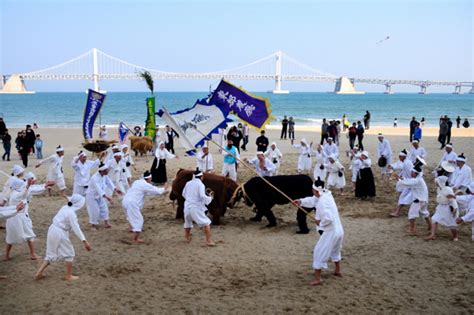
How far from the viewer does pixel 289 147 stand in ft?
83.4

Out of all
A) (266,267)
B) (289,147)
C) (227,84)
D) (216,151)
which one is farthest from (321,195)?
(289,147)

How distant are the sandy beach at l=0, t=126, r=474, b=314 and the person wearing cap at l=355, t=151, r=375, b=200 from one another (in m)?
1.44

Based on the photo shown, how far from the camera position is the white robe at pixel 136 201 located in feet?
32.2

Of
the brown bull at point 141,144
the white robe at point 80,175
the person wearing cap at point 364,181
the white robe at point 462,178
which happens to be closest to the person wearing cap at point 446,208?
the white robe at point 462,178

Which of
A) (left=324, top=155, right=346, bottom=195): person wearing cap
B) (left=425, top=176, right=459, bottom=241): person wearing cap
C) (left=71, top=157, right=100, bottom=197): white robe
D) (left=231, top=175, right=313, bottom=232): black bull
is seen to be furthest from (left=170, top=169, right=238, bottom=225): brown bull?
(left=425, top=176, right=459, bottom=241): person wearing cap

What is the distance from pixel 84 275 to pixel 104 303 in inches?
49.7

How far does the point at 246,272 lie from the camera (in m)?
8.21

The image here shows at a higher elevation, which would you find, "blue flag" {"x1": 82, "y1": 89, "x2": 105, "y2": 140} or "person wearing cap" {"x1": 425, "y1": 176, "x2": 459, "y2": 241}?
"blue flag" {"x1": 82, "y1": 89, "x2": 105, "y2": 140}

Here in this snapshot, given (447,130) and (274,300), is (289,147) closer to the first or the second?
(447,130)

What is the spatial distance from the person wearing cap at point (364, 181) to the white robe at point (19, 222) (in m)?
8.29

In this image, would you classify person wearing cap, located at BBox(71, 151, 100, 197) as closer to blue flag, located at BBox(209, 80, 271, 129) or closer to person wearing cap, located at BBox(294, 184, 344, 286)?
blue flag, located at BBox(209, 80, 271, 129)

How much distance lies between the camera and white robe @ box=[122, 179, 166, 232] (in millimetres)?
9812

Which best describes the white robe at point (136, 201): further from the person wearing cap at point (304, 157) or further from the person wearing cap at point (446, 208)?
the person wearing cap at point (304, 157)

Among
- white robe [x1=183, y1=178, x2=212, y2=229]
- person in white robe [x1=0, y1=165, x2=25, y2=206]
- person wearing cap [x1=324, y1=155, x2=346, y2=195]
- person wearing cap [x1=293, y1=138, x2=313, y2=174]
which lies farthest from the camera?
person wearing cap [x1=293, y1=138, x2=313, y2=174]
